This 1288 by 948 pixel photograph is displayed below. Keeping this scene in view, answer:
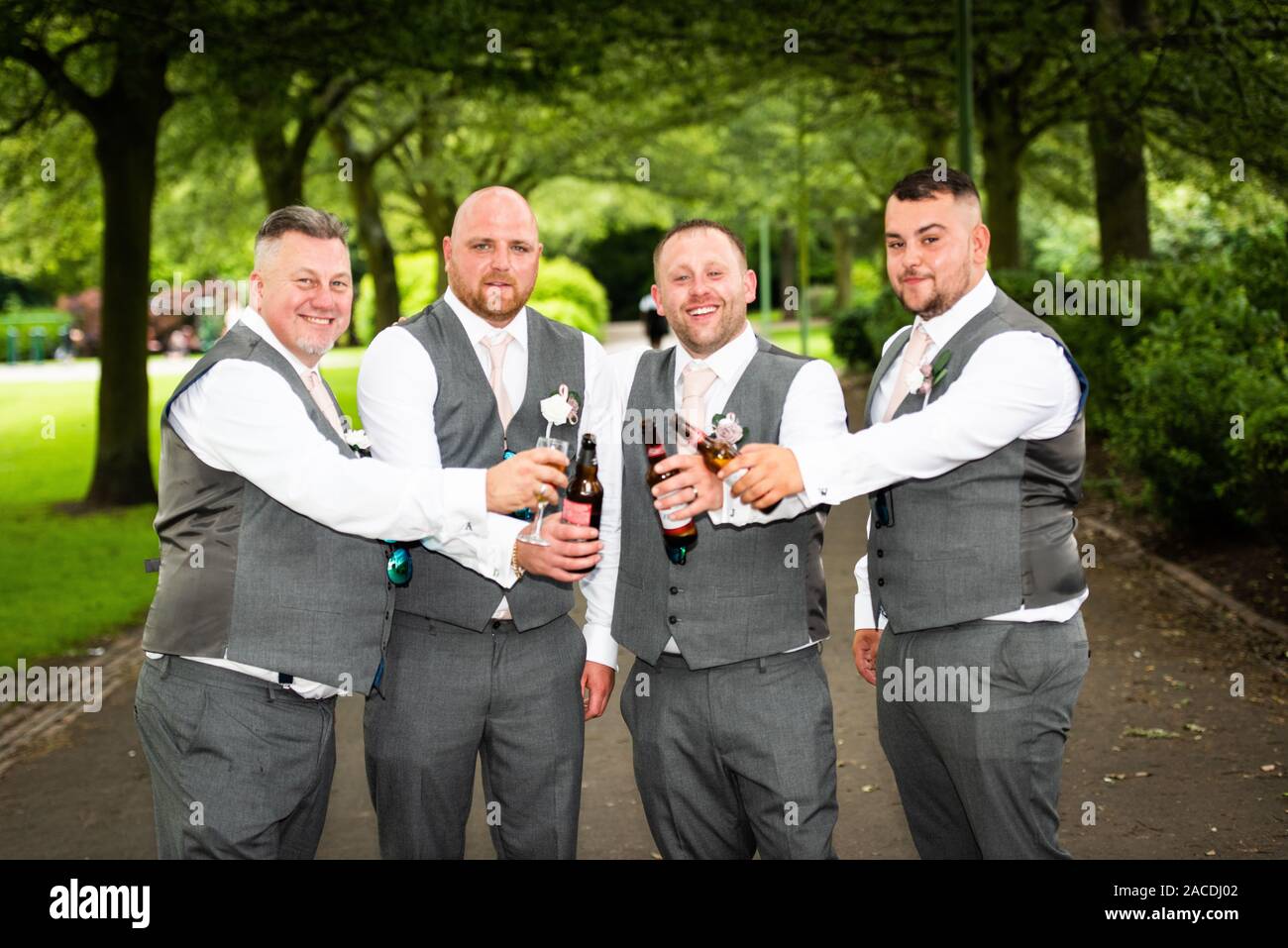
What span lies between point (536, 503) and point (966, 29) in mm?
15871

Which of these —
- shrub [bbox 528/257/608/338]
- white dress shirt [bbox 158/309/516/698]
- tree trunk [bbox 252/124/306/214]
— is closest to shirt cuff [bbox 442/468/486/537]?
white dress shirt [bbox 158/309/516/698]

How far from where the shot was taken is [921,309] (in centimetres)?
451

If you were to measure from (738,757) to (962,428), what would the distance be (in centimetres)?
126

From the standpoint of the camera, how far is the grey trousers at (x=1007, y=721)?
4262 millimetres

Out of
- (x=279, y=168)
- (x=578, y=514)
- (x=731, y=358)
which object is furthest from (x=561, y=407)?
(x=279, y=168)

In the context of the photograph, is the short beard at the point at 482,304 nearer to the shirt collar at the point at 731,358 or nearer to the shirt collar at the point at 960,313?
the shirt collar at the point at 731,358

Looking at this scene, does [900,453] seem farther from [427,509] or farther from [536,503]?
[427,509]

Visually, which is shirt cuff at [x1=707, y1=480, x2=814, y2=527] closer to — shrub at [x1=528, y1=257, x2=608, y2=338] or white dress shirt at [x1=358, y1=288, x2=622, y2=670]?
white dress shirt at [x1=358, y1=288, x2=622, y2=670]

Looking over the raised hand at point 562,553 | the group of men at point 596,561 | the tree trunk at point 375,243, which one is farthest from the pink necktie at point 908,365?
the tree trunk at point 375,243

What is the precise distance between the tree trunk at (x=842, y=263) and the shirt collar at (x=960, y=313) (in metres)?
46.8

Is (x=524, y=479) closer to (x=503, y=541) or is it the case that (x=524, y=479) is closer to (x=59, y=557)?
(x=503, y=541)

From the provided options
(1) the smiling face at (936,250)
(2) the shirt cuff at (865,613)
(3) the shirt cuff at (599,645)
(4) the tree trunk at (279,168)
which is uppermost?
(4) the tree trunk at (279,168)

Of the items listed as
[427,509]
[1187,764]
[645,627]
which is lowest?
[1187,764]
